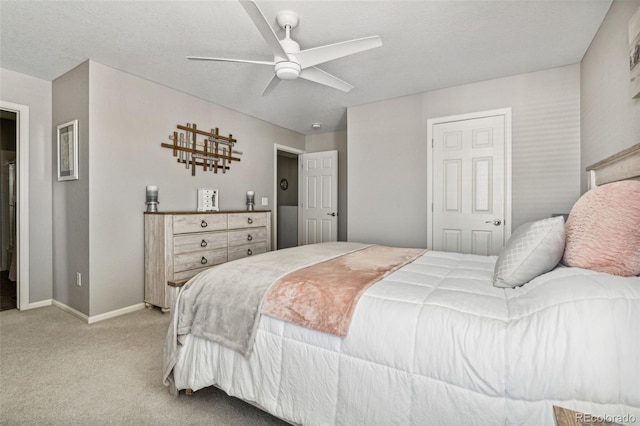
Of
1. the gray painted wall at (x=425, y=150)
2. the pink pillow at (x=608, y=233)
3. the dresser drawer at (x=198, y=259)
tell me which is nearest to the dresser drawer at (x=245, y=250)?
the dresser drawer at (x=198, y=259)

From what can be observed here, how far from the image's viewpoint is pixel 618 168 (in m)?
1.75

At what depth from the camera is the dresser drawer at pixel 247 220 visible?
361 centimetres

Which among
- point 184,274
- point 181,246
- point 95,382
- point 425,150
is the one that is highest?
point 425,150

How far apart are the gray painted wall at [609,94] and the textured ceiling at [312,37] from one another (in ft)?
0.47

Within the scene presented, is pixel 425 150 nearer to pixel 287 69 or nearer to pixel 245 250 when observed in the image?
pixel 287 69

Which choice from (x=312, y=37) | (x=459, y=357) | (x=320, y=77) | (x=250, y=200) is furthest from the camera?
(x=250, y=200)

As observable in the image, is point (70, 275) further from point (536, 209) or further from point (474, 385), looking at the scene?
point (536, 209)

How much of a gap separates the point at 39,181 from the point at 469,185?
15.5 ft

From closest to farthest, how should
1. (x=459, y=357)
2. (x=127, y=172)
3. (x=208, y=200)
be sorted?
(x=459, y=357), (x=127, y=172), (x=208, y=200)

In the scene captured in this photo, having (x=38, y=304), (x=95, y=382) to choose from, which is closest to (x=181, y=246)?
(x=95, y=382)

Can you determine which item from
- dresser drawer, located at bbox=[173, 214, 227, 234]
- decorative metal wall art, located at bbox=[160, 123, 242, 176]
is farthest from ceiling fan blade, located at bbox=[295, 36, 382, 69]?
decorative metal wall art, located at bbox=[160, 123, 242, 176]

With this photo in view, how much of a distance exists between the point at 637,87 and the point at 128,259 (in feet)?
13.8

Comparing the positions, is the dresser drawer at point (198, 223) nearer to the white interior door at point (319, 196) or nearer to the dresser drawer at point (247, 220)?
the dresser drawer at point (247, 220)

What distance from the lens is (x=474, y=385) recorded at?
960mm
